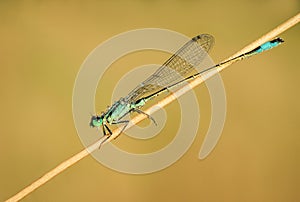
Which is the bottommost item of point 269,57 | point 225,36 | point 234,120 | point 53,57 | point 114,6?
point 234,120

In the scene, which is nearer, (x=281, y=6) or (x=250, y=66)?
(x=250, y=66)

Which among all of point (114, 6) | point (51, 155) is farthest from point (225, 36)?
point (51, 155)

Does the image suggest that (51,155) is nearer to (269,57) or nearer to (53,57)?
(53,57)

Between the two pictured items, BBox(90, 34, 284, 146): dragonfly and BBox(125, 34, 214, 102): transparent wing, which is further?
BBox(125, 34, 214, 102): transparent wing

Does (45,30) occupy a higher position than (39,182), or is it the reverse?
(45,30)

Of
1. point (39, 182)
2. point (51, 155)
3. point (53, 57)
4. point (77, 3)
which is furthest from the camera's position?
point (77, 3)

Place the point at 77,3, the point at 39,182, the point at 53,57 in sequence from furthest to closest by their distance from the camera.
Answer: the point at 77,3 < the point at 53,57 < the point at 39,182

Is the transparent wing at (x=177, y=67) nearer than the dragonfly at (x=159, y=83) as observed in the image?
No
